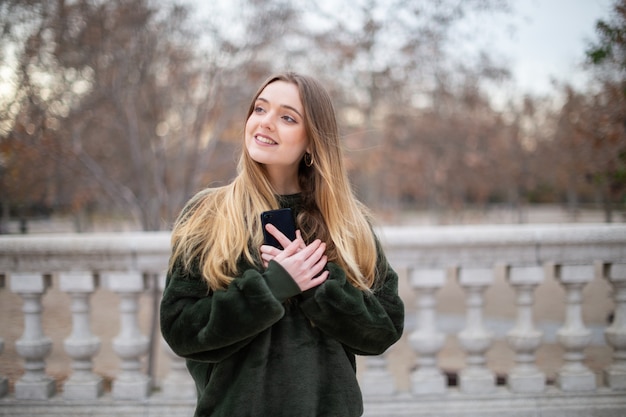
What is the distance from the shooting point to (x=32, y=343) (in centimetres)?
292

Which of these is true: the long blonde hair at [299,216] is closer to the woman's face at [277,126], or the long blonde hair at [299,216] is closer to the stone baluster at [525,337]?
the woman's face at [277,126]

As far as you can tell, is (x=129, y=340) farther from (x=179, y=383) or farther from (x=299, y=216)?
(x=299, y=216)

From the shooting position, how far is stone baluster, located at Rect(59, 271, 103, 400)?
2.90m

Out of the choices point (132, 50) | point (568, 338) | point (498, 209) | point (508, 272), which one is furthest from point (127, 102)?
point (498, 209)

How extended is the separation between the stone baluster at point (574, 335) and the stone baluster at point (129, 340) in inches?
107

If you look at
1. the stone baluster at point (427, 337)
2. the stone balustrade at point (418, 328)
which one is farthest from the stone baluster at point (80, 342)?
the stone baluster at point (427, 337)

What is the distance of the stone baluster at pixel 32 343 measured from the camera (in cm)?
291

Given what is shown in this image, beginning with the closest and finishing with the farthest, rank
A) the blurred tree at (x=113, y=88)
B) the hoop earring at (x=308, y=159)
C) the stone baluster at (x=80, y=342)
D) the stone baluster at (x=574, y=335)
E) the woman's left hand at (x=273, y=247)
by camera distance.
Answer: the woman's left hand at (x=273, y=247) → the hoop earring at (x=308, y=159) → the stone baluster at (x=80, y=342) → the stone baluster at (x=574, y=335) → the blurred tree at (x=113, y=88)

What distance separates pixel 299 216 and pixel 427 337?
1450 millimetres

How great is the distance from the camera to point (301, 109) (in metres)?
1.95

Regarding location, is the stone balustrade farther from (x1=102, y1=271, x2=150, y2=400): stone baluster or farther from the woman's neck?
the woman's neck

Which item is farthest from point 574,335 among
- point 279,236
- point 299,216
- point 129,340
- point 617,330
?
point 129,340

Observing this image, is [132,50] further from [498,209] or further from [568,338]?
[498,209]

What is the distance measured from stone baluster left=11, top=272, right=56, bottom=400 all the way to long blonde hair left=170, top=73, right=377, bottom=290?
5.16 feet
